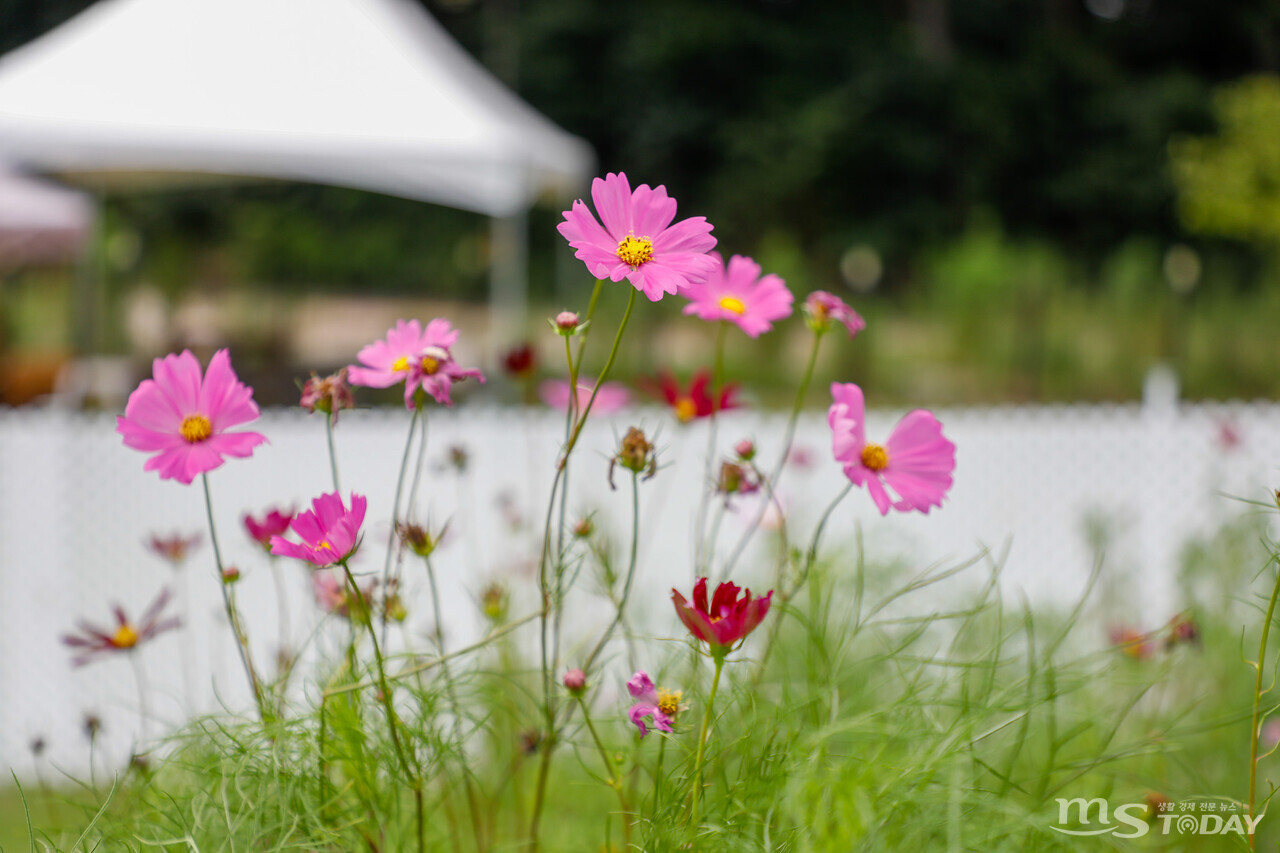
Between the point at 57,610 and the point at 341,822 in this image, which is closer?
the point at 341,822

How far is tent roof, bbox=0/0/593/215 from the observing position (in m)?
3.06

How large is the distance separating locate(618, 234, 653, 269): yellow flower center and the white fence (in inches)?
50.7

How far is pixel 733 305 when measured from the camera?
28.8 inches

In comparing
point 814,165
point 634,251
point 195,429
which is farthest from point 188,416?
point 814,165

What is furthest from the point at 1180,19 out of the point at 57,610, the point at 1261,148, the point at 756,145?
the point at 57,610

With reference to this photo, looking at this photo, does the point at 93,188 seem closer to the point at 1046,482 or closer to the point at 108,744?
the point at 108,744

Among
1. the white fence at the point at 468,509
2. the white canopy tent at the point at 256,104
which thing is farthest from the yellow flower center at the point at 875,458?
the white canopy tent at the point at 256,104

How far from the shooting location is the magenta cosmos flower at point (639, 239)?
0.49 m

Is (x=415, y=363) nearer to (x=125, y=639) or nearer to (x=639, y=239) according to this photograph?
(x=639, y=239)

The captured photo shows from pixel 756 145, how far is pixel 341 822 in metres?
13.1

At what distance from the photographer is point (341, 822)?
63cm

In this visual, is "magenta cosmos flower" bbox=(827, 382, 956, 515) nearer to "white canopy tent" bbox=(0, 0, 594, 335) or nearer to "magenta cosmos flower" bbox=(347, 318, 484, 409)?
"magenta cosmos flower" bbox=(347, 318, 484, 409)

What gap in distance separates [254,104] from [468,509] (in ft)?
5.99

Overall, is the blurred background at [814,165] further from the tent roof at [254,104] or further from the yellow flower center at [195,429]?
the yellow flower center at [195,429]
